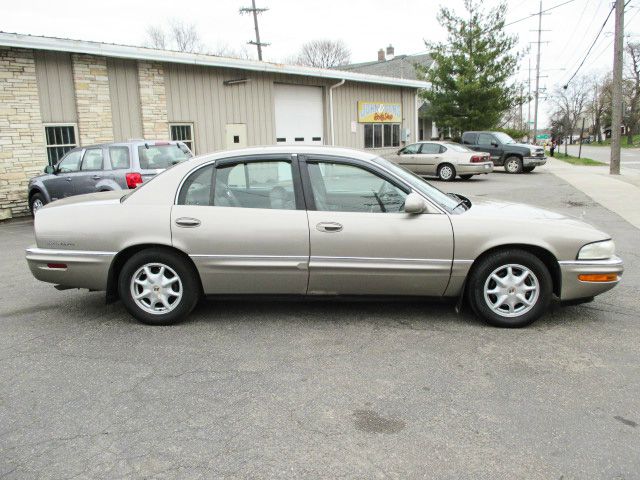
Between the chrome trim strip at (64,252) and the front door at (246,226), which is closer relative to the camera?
the front door at (246,226)

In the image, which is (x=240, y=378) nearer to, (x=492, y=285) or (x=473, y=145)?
(x=492, y=285)

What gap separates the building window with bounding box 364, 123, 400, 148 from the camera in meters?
22.9

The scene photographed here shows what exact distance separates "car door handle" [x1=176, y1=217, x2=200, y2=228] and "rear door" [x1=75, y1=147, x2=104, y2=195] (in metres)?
6.21

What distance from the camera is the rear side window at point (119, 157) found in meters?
9.86

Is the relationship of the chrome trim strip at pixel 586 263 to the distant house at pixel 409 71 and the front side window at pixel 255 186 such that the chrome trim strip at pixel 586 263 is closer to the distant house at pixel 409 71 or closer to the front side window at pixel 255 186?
the front side window at pixel 255 186

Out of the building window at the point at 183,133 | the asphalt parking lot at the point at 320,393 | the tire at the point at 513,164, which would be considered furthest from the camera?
the tire at the point at 513,164

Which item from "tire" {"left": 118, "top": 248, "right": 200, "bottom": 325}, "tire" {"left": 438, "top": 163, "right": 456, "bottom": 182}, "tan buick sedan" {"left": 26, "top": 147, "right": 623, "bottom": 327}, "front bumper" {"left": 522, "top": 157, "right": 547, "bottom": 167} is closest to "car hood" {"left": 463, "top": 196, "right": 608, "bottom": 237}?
"tan buick sedan" {"left": 26, "top": 147, "right": 623, "bottom": 327}

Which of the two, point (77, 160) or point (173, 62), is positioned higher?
point (173, 62)

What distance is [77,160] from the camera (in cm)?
1046

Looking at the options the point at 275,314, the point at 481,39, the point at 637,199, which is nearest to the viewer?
the point at 275,314

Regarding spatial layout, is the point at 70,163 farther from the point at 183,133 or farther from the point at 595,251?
the point at 595,251

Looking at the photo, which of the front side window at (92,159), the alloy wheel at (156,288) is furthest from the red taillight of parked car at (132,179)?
the alloy wheel at (156,288)

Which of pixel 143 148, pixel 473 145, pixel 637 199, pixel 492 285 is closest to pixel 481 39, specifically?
pixel 473 145

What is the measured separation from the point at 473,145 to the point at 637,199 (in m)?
10.9
